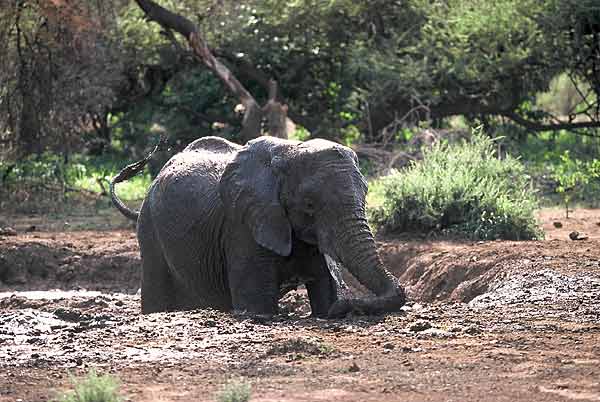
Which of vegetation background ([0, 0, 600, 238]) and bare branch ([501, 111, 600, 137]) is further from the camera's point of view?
bare branch ([501, 111, 600, 137])

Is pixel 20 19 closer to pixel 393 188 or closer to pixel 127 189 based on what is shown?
pixel 127 189

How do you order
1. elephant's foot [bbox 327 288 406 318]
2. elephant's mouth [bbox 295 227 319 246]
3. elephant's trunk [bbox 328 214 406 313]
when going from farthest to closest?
1. elephant's mouth [bbox 295 227 319 246]
2. elephant's foot [bbox 327 288 406 318]
3. elephant's trunk [bbox 328 214 406 313]

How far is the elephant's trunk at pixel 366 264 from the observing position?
28.5 feet

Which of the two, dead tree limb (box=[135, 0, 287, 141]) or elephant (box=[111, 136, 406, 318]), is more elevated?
dead tree limb (box=[135, 0, 287, 141])

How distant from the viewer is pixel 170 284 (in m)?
11.2

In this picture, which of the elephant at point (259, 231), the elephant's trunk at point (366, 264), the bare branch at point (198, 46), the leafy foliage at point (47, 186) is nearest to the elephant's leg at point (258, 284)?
the elephant at point (259, 231)

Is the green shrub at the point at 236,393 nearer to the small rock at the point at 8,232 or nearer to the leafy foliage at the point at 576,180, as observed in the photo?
the small rock at the point at 8,232

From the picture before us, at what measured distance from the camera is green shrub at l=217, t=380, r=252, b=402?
6.17 m

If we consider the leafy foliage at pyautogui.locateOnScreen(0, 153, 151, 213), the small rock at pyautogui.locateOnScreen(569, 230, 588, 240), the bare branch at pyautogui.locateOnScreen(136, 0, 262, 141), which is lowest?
the small rock at pyautogui.locateOnScreen(569, 230, 588, 240)

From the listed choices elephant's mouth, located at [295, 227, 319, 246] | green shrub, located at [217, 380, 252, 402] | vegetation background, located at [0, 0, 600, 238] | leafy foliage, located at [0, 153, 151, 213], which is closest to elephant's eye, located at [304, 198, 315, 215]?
elephant's mouth, located at [295, 227, 319, 246]

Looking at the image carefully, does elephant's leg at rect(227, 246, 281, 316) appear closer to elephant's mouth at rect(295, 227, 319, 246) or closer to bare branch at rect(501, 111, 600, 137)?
elephant's mouth at rect(295, 227, 319, 246)

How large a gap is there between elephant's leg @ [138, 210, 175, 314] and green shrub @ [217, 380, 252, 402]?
192 inches

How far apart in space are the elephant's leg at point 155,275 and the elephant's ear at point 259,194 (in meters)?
1.55

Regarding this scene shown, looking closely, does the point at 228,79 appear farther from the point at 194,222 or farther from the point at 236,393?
the point at 236,393
